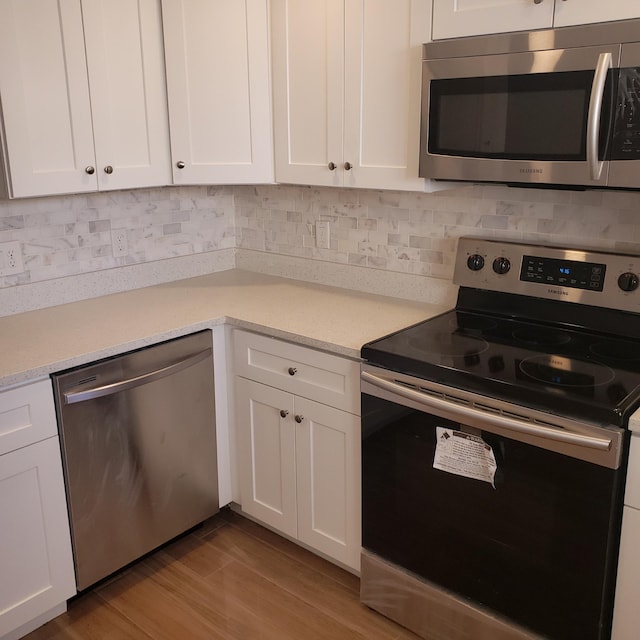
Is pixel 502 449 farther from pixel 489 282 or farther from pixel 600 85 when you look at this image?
pixel 600 85

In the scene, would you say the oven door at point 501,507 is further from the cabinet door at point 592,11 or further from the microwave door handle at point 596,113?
the cabinet door at point 592,11

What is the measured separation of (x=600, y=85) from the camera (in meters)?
1.64

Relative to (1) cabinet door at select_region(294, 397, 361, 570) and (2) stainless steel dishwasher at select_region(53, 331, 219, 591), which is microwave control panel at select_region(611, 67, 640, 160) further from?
(2) stainless steel dishwasher at select_region(53, 331, 219, 591)

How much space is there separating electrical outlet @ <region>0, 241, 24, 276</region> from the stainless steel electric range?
1.31 m

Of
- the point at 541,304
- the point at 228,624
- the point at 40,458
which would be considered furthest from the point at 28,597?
the point at 541,304

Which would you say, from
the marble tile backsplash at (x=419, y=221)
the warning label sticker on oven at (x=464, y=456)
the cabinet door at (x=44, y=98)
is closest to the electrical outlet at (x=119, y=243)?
the cabinet door at (x=44, y=98)

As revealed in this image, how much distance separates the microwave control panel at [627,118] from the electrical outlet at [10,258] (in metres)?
1.92

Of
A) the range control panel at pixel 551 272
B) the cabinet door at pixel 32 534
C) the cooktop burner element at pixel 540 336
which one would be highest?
the range control panel at pixel 551 272

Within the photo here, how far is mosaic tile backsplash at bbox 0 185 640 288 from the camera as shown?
2113mm

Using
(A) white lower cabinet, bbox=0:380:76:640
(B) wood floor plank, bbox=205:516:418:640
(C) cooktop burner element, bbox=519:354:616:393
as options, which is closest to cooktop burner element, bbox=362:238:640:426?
(C) cooktop burner element, bbox=519:354:616:393

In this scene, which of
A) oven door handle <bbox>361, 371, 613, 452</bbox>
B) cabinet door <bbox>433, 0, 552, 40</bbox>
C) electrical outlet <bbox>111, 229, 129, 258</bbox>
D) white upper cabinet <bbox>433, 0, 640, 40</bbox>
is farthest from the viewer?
electrical outlet <bbox>111, 229, 129, 258</bbox>

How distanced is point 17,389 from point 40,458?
23cm

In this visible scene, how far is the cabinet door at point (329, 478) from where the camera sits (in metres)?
2.12

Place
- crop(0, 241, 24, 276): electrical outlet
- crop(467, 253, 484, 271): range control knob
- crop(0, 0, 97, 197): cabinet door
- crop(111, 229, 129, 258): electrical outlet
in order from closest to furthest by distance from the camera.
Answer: crop(0, 0, 97, 197): cabinet door < crop(467, 253, 484, 271): range control knob < crop(0, 241, 24, 276): electrical outlet < crop(111, 229, 129, 258): electrical outlet
